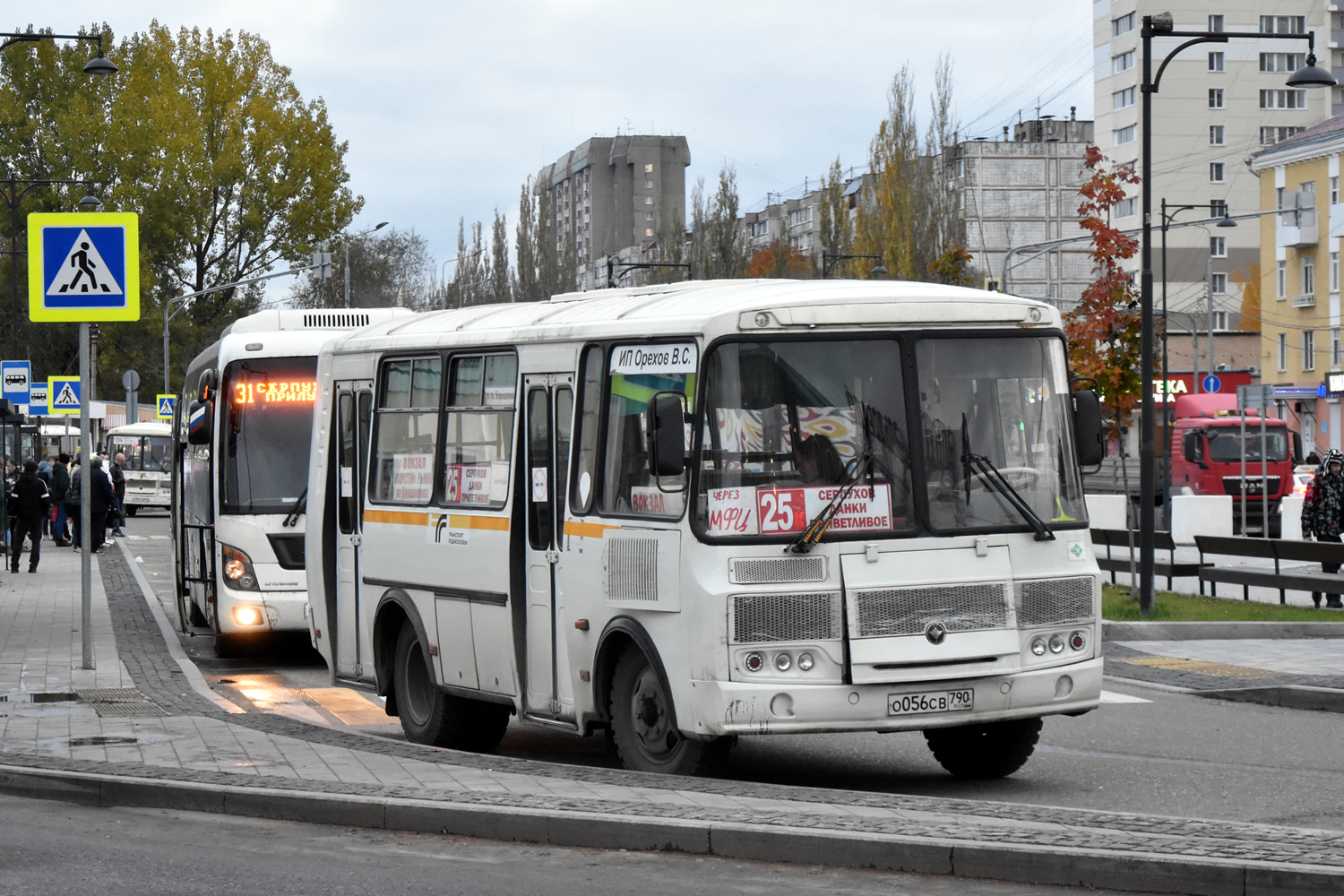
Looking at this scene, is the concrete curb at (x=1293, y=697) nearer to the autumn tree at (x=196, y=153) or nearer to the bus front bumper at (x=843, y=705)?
the bus front bumper at (x=843, y=705)

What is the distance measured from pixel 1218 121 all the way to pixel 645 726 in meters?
93.6

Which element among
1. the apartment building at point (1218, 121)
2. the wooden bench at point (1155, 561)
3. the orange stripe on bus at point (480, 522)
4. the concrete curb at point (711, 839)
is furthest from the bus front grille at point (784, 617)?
the apartment building at point (1218, 121)

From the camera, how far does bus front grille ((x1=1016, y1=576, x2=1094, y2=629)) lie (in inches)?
374

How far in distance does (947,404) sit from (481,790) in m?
2.90

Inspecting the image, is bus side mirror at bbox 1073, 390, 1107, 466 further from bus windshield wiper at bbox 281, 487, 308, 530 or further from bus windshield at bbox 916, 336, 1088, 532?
bus windshield wiper at bbox 281, 487, 308, 530

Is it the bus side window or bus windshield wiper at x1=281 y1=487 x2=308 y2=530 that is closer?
the bus side window

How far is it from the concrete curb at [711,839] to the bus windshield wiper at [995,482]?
245cm

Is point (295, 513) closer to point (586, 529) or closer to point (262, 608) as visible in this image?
point (262, 608)

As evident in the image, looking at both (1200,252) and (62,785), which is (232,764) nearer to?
(62,785)

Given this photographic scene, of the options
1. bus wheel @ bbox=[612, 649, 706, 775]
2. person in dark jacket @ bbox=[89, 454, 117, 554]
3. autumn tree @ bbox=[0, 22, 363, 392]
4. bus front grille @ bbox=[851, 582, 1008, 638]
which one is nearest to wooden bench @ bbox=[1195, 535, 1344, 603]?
bus front grille @ bbox=[851, 582, 1008, 638]

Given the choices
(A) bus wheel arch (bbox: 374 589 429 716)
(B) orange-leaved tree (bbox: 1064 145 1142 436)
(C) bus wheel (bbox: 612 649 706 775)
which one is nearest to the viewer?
(C) bus wheel (bbox: 612 649 706 775)

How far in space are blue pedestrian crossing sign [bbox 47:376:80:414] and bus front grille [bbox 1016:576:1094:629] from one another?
30.3 metres

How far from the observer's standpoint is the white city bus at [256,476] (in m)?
17.2

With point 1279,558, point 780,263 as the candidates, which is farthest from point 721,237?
point 1279,558
